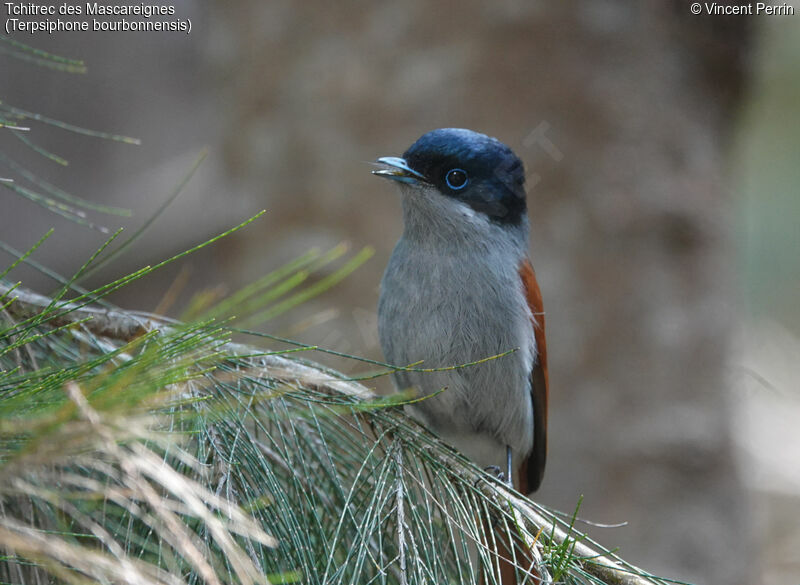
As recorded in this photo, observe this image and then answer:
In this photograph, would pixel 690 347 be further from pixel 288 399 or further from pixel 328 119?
pixel 288 399

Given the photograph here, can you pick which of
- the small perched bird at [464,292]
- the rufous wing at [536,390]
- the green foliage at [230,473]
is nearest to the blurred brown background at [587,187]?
the rufous wing at [536,390]

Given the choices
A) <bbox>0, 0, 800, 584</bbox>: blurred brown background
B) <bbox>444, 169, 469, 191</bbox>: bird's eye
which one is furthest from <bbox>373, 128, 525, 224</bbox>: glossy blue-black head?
<bbox>0, 0, 800, 584</bbox>: blurred brown background

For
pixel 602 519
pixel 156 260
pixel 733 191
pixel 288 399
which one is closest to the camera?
pixel 288 399

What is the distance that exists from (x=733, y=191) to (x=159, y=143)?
622cm

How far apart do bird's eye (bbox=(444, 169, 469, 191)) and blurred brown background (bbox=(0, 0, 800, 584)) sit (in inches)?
79.2

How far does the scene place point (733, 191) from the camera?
548 cm

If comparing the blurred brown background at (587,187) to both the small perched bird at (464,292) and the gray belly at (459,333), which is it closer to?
the small perched bird at (464,292)

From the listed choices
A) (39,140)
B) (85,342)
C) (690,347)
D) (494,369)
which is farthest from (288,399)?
(39,140)

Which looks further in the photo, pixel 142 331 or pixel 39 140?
pixel 39 140

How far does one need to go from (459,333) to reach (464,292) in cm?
17

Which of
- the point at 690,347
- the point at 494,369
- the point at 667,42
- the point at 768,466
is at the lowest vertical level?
the point at 768,466

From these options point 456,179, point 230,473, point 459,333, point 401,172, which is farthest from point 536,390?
point 230,473

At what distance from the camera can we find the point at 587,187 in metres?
5.20

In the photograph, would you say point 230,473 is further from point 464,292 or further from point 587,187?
point 587,187
